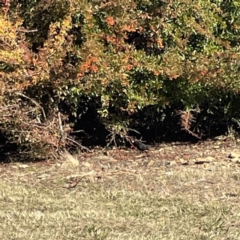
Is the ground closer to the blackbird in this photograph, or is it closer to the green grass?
the green grass

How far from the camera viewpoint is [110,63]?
7469 mm

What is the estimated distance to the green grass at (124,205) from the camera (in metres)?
4.98

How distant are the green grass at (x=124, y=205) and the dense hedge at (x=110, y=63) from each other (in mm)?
932

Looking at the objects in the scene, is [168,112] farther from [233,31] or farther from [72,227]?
[72,227]

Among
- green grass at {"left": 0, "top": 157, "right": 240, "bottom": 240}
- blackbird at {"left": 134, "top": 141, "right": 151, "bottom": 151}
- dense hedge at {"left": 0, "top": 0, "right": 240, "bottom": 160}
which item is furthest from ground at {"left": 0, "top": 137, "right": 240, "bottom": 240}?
dense hedge at {"left": 0, "top": 0, "right": 240, "bottom": 160}

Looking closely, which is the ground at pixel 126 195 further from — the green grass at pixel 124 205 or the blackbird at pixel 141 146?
the blackbird at pixel 141 146

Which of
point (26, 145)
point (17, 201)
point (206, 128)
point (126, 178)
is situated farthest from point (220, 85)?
point (17, 201)

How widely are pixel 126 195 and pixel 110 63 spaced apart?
6.27ft

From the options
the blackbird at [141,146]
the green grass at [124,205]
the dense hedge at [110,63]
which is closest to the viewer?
the green grass at [124,205]

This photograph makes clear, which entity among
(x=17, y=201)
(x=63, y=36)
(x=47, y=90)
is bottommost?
(x=17, y=201)

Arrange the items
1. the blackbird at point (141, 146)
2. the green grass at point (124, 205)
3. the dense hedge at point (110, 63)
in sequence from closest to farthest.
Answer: the green grass at point (124, 205) → the dense hedge at point (110, 63) → the blackbird at point (141, 146)

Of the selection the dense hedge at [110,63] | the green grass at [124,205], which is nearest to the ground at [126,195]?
the green grass at [124,205]

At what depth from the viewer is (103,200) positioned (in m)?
5.93

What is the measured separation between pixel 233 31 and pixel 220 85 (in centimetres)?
75
